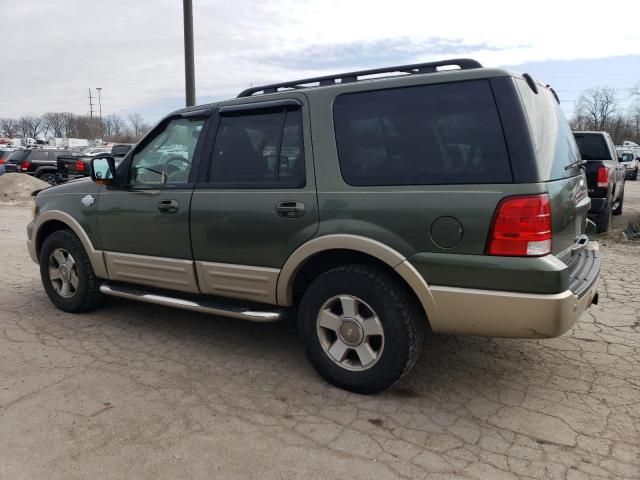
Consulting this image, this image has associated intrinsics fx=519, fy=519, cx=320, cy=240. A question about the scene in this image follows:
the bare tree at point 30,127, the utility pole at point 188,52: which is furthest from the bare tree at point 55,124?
the utility pole at point 188,52

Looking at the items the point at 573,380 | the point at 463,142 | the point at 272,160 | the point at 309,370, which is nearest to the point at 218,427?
the point at 309,370

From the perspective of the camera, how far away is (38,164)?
21.4 metres

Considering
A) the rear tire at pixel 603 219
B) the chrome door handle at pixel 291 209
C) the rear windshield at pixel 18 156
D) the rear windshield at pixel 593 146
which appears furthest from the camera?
the rear windshield at pixel 18 156

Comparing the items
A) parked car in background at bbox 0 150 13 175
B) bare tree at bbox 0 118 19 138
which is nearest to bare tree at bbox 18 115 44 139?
bare tree at bbox 0 118 19 138

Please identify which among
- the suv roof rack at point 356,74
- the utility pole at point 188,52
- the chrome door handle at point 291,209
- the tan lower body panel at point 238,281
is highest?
the utility pole at point 188,52

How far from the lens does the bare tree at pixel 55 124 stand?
356ft

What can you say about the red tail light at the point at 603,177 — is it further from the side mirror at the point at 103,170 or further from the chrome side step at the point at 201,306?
the side mirror at the point at 103,170

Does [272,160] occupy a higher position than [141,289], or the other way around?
[272,160]

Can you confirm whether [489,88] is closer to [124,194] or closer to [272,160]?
[272,160]

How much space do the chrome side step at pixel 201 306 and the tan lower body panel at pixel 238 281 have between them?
82mm

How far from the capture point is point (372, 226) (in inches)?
122

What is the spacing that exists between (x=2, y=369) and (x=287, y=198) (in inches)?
94.7

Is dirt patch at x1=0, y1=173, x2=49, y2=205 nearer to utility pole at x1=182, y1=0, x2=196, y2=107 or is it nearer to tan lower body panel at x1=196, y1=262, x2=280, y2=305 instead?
utility pole at x1=182, y1=0, x2=196, y2=107

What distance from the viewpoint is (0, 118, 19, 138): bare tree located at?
103062 millimetres
